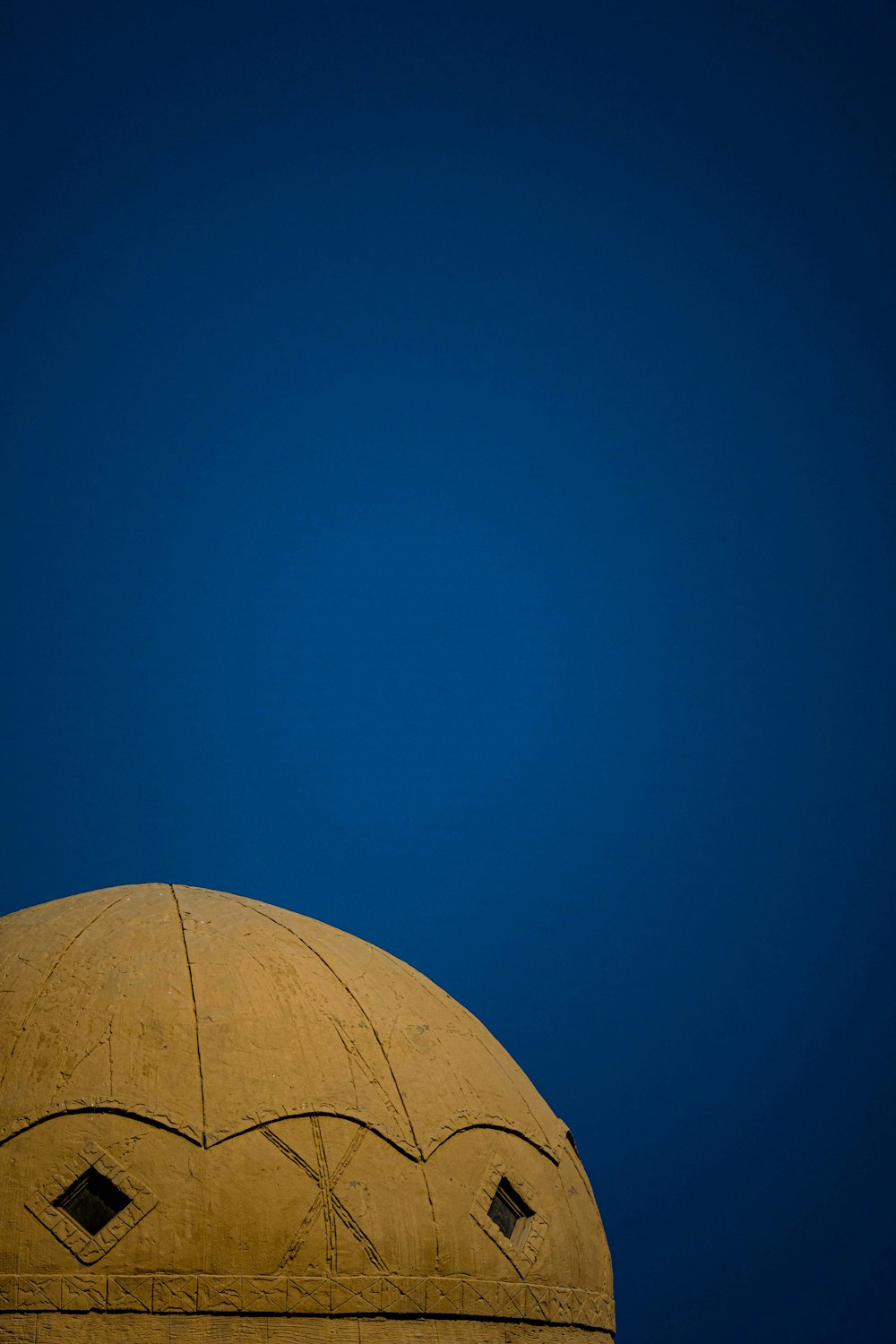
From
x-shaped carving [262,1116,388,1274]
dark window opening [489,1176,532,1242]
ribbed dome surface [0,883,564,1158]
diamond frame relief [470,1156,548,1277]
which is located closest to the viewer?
x-shaped carving [262,1116,388,1274]

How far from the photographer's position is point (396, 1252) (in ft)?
27.3

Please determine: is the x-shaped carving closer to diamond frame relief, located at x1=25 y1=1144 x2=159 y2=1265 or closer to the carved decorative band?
the carved decorative band

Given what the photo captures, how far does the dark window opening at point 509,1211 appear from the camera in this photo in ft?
29.4

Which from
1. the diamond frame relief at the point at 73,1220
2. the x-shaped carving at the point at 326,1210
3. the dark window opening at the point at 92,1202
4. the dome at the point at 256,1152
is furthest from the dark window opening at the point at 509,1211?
the dark window opening at the point at 92,1202

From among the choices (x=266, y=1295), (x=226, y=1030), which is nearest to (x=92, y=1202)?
(x=266, y=1295)

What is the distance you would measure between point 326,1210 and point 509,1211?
54.8 inches

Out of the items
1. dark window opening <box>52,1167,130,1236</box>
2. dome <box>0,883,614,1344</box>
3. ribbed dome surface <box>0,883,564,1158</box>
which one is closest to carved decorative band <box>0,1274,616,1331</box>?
dome <box>0,883,614,1344</box>

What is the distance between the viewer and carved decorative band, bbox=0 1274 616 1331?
771cm

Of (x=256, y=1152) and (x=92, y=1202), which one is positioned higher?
(x=256, y=1152)

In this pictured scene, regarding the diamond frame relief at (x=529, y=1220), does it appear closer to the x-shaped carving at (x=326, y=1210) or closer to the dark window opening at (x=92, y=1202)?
the x-shaped carving at (x=326, y=1210)

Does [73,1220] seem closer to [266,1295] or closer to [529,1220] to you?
[266,1295]

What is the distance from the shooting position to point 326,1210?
822 centimetres

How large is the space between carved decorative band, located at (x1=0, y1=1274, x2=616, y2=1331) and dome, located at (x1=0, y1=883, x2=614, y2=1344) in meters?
0.01

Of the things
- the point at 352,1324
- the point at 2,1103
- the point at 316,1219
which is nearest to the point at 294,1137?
the point at 316,1219
